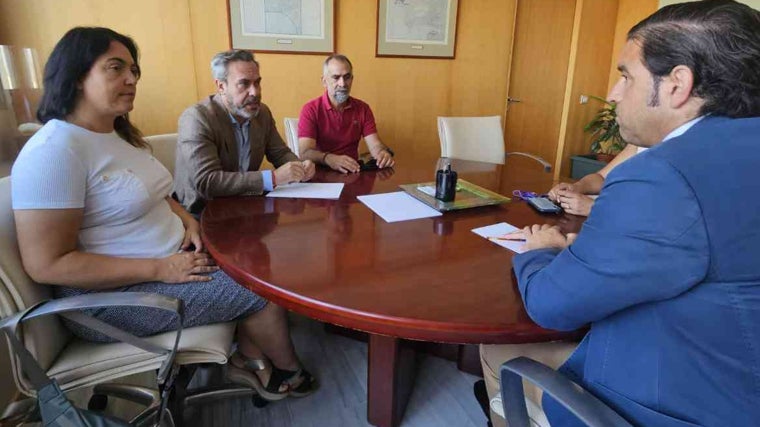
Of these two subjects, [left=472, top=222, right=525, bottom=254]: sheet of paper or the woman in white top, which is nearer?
the woman in white top

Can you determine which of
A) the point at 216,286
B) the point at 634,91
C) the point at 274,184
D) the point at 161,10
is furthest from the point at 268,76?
the point at 634,91

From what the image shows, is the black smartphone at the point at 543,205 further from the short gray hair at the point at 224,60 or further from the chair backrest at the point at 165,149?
the chair backrest at the point at 165,149

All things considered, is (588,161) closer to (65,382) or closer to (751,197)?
(751,197)

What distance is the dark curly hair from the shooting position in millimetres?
651

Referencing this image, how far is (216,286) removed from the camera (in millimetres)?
1198

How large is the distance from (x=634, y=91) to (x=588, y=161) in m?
4.05

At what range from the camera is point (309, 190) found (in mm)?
1637

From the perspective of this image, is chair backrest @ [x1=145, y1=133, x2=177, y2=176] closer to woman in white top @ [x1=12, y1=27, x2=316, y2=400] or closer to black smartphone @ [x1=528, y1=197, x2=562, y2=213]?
woman in white top @ [x1=12, y1=27, x2=316, y2=400]

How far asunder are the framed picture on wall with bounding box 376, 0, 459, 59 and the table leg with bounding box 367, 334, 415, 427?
2725mm

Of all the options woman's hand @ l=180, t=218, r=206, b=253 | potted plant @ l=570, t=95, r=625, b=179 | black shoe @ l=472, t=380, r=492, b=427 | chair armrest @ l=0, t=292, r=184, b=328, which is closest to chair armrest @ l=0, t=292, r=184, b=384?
chair armrest @ l=0, t=292, r=184, b=328

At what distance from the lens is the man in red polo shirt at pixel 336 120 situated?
255 centimetres

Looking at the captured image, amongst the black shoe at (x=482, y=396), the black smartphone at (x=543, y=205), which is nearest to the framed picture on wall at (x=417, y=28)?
the black smartphone at (x=543, y=205)

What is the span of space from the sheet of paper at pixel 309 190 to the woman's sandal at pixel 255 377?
0.59 meters

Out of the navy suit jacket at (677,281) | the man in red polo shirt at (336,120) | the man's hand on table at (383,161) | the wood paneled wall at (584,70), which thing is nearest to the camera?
→ the navy suit jacket at (677,281)
